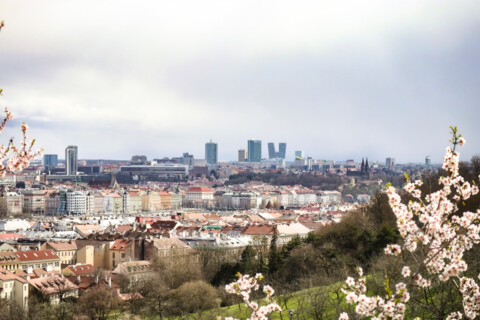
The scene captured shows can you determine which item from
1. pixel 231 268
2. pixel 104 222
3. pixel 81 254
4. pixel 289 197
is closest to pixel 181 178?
pixel 289 197

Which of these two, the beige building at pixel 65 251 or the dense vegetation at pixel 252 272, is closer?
the dense vegetation at pixel 252 272

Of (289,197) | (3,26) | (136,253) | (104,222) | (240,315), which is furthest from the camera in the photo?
(289,197)

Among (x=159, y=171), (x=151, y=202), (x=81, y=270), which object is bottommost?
(x=151, y=202)

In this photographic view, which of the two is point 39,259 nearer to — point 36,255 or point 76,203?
point 36,255

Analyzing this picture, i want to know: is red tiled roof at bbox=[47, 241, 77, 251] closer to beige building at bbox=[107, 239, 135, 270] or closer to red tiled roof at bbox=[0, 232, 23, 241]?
beige building at bbox=[107, 239, 135, 270]

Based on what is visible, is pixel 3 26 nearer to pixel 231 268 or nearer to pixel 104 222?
pixel 231 268

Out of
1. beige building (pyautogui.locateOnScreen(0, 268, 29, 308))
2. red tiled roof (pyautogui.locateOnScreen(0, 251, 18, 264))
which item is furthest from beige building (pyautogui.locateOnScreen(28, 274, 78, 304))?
red tiled roof (pyautogui.locateOnScreen(0, 251, 18, 264))

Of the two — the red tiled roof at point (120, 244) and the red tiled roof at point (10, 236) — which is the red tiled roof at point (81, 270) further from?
the red tiled roof at point (10, 236)

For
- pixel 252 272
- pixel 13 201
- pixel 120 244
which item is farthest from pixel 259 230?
pixel 13 201

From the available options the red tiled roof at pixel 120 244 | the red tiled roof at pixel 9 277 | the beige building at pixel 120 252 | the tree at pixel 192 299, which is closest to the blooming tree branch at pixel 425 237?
the tree at pixel 192 299

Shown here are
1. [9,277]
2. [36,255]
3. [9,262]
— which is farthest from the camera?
[36,255]

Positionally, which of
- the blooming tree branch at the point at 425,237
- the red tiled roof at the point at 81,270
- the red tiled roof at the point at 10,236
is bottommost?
the red tiled roof at the point at 81,270
